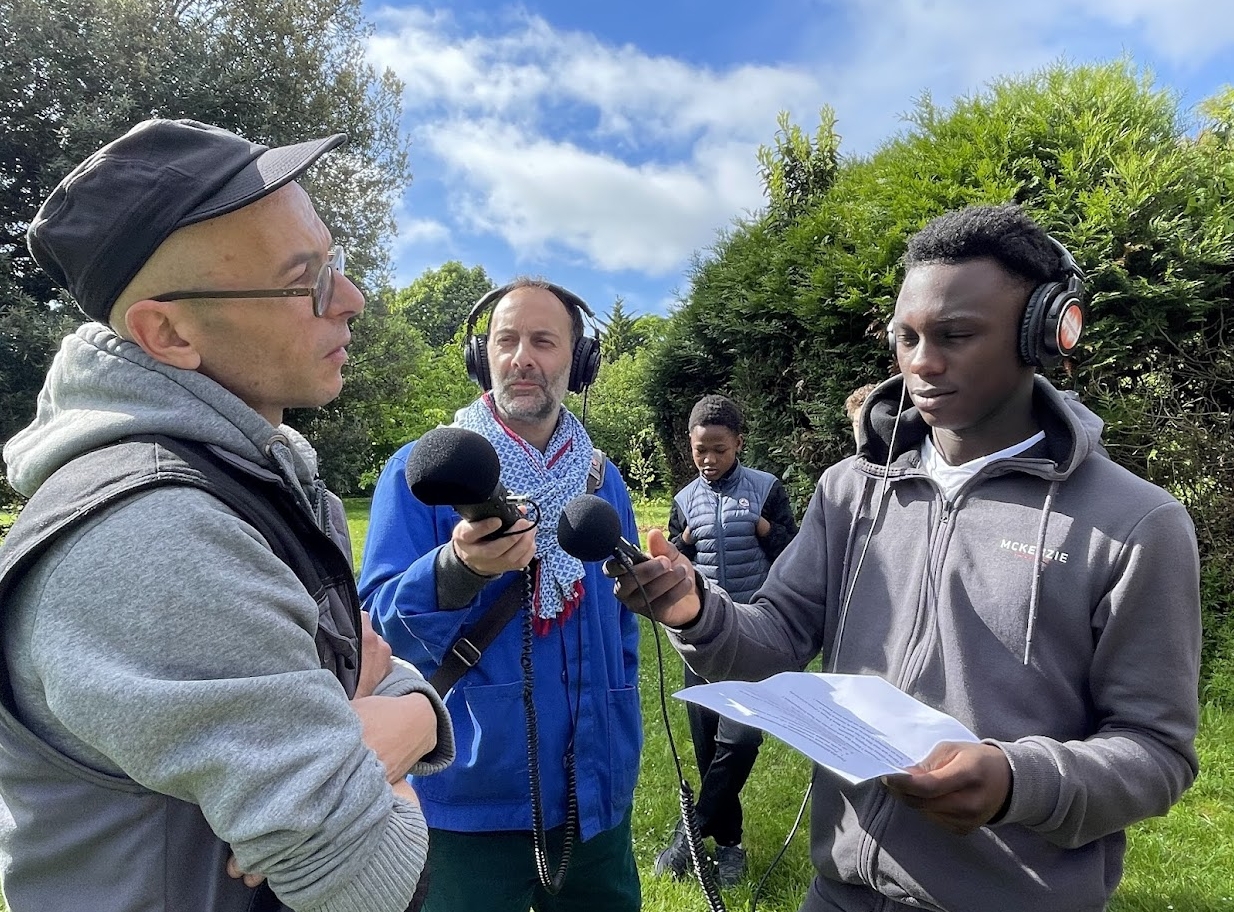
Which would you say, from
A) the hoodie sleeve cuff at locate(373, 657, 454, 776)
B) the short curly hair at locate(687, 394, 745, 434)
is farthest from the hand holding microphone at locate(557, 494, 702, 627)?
the short curly hair at locate(687, 394, 745, 434)

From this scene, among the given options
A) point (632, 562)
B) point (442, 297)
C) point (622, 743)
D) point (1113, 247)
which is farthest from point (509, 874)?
point (442, 297)

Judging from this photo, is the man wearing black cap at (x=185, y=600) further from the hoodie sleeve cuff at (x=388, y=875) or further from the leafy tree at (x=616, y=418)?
the leafy tree at (x=616, y=418)

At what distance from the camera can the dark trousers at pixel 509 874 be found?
6.89 ft

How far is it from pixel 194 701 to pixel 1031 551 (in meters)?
1.53

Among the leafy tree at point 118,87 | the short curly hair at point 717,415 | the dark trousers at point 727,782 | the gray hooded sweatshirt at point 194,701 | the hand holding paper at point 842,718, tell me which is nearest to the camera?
the gray hooded sweatshirt at point 194,701

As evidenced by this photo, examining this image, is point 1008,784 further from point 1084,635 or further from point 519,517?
point 519,517

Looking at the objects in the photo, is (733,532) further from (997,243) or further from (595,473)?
(997,243)

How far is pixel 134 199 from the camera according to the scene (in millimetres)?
1108

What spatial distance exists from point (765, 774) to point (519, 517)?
3.36 metres

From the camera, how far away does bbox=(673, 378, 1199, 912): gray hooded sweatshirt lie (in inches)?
54.2

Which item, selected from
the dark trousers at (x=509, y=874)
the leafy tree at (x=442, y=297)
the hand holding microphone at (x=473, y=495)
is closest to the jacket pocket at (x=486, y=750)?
the dark trousers at (x=509, y=874)

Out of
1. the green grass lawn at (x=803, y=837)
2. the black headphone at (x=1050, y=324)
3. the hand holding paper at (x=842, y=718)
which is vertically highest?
the black headphone at (x=1050, y=324)

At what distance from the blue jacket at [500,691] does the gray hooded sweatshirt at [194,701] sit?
1.04 m

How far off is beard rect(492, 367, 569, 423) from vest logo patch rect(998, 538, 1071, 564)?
4.76 ft
